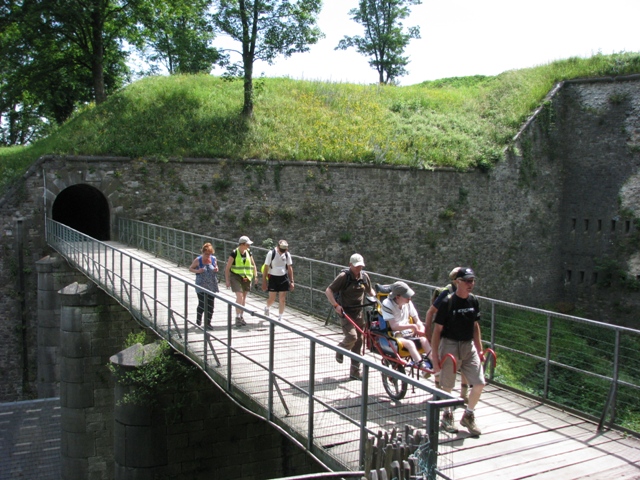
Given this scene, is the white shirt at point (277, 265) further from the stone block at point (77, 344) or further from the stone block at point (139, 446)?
the stone block at point (77, 344)

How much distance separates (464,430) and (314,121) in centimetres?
1829

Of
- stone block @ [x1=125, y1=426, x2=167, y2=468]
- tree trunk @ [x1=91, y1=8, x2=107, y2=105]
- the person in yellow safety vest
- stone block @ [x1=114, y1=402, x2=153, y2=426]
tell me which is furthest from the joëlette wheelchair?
tree trunk @ [x1=91, y1=8, x2=107, y2=105]

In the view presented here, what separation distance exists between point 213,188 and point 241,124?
312 centimetres

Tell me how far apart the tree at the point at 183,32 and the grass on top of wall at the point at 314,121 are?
1648 mm

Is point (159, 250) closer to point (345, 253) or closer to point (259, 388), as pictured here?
point (345, 253)

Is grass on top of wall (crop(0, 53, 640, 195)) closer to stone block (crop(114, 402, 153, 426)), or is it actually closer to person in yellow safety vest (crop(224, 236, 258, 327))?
person in yellow safety vest (crop(224, 236, 258, 327))

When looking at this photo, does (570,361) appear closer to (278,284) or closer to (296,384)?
(278,284)

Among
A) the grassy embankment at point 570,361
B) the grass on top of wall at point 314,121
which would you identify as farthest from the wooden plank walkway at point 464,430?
the grass on top of wall at point 314,121

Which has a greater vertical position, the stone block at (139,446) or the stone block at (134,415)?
the stone block at (134,415)

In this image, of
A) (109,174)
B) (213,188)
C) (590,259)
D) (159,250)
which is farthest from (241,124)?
(590,259)

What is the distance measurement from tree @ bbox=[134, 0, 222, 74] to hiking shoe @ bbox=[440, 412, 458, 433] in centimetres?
1749

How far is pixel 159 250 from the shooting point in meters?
16.4

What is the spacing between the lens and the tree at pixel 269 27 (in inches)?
851

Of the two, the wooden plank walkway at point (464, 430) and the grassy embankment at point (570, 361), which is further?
the grassy embankment at point (570, 361)
